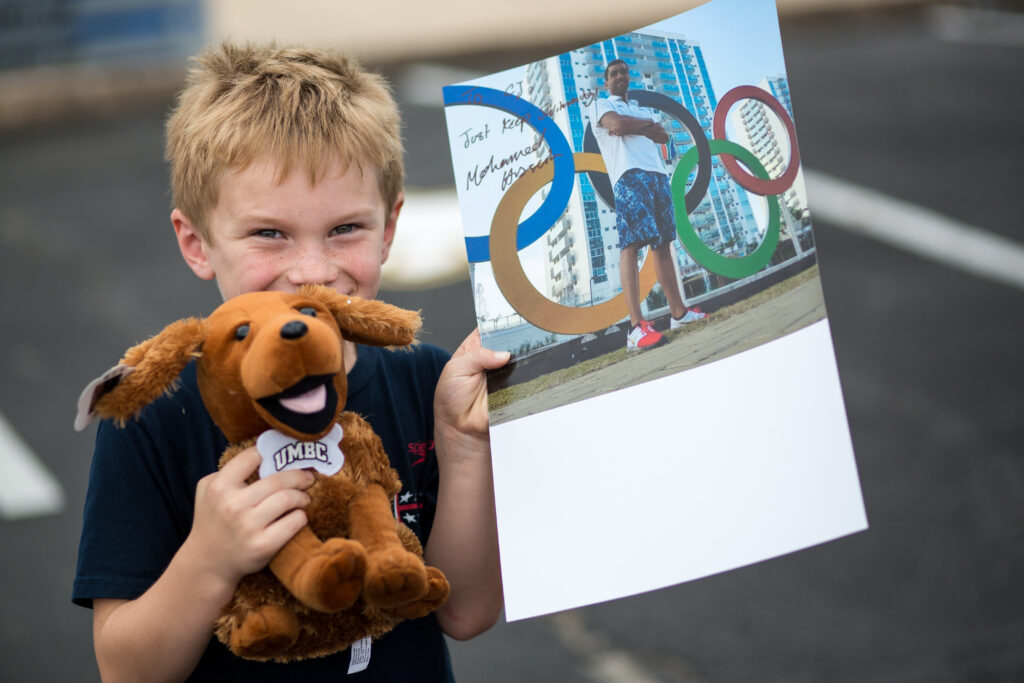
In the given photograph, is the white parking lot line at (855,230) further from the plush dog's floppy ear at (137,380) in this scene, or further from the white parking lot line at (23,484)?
the plush dog's floppy ear at (137,380)

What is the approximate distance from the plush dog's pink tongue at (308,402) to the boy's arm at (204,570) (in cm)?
11

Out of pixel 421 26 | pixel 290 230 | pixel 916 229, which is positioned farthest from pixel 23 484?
pixel 421 26

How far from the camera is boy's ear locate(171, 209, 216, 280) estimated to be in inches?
59.9

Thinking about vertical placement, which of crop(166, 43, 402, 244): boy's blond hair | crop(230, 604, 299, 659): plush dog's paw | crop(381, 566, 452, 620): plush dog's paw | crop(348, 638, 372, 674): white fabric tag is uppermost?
crop(166, 43, 402, 244): boy's blond hair

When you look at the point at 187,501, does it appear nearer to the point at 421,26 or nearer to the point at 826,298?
the point at 826,298

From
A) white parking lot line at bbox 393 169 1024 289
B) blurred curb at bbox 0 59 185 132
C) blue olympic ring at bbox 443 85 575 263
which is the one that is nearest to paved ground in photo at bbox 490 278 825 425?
blue olympic ring at bbox 443 85 575 263

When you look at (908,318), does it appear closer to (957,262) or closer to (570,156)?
(957,262)

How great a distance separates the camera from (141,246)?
6.21 metres

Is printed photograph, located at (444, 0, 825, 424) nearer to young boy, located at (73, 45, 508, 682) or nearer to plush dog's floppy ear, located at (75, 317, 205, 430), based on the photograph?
young boy, located at (73, 45, 508, 682)

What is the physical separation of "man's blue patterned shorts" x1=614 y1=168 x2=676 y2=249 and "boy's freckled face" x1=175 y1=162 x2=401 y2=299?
380mm

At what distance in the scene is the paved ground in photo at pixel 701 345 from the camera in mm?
1318

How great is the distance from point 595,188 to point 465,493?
1.62 feet

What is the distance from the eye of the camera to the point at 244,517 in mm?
1189

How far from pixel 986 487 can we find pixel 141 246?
4962 mm
